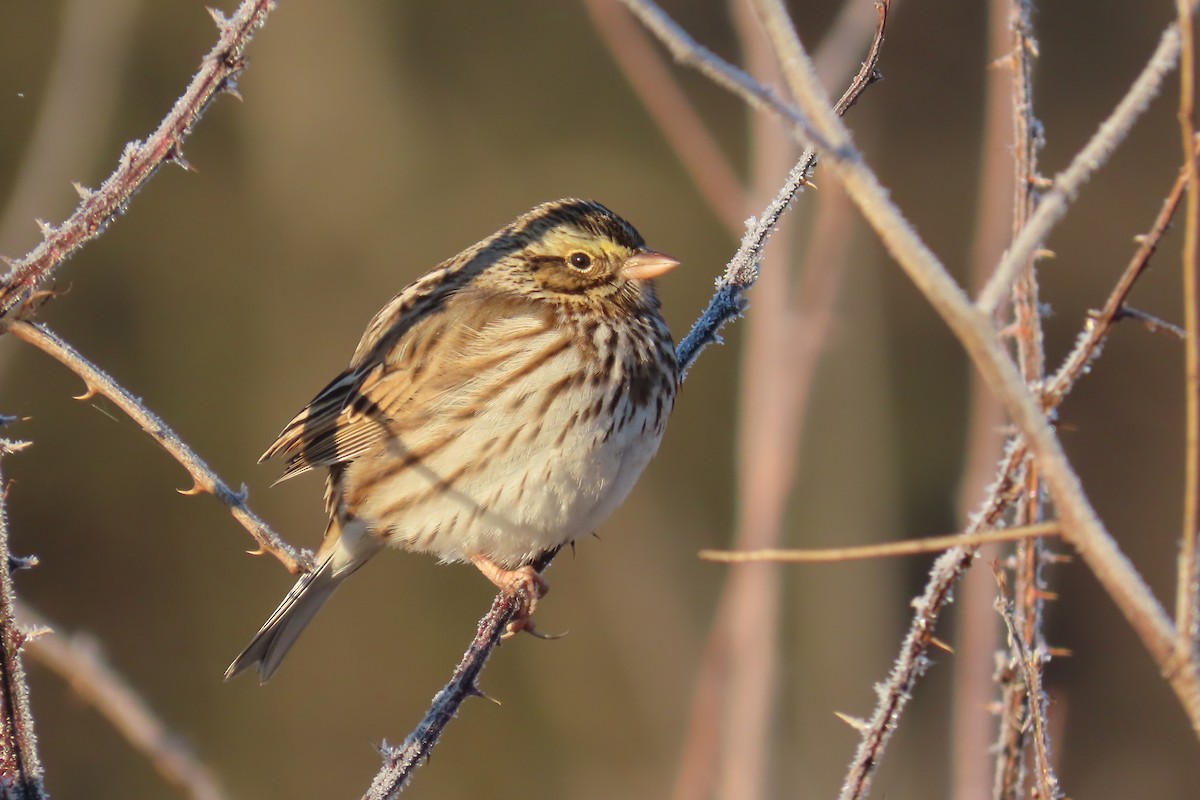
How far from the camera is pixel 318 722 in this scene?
10.9 meters

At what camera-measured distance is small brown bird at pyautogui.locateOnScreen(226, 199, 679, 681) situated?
354 centimetres

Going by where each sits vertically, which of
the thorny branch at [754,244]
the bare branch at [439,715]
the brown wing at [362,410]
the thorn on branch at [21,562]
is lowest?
the thorn on branch at [21,562]

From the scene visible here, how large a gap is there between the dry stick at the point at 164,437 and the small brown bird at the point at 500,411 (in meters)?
1.17

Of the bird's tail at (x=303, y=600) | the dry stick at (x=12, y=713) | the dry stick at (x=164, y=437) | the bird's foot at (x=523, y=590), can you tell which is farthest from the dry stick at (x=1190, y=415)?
the bird's tail at (x=303, y=600)

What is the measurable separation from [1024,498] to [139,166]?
4.78 ft

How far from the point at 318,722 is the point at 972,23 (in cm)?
822

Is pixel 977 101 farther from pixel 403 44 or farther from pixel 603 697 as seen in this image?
pixel 603 697

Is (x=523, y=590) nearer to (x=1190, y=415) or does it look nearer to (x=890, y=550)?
(x=890, y=550)

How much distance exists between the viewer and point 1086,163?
144 centimetres

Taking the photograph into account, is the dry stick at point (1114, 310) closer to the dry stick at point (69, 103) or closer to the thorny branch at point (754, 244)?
the thorny branch at point (754, 244)

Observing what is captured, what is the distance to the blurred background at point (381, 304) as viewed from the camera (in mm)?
10281

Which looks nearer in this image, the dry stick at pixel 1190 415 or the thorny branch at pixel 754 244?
the dry stick at pixel 1190 415

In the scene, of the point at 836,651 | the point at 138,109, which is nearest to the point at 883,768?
the point at 836,651

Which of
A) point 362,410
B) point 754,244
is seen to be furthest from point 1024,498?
point 362,410
